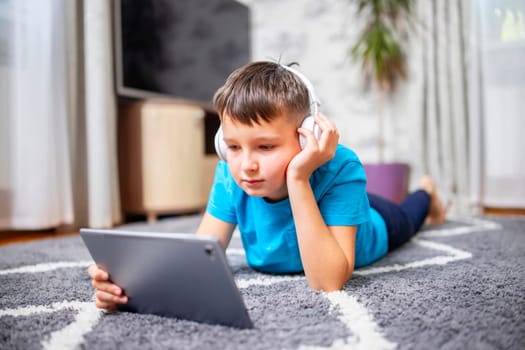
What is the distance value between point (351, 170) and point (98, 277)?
0.47 m

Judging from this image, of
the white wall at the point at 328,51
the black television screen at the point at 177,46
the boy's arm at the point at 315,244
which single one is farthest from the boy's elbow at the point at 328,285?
the white wall at the point at 328,51

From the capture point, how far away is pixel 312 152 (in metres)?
0.71

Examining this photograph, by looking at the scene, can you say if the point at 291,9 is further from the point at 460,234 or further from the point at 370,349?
the point at 370,349

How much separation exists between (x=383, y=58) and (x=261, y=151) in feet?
6.75

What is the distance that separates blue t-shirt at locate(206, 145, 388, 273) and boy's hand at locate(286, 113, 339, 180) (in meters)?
0.09

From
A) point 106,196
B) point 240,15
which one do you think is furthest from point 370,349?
point 240,15

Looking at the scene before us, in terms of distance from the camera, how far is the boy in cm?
71

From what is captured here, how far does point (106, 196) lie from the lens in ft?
6.14

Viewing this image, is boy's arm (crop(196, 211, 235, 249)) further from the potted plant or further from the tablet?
the potted plant

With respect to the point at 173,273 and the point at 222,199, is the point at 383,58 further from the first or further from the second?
the point at 173,273

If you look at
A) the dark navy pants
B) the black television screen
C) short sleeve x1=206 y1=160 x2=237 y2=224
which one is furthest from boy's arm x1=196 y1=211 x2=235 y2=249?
the black television screen

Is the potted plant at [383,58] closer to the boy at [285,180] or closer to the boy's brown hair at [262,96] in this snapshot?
the boy at [285,180]

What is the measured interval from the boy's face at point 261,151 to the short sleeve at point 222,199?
0.52 feet

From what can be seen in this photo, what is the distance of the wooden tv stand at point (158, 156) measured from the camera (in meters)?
2.10
